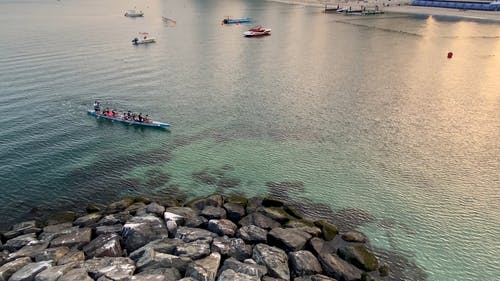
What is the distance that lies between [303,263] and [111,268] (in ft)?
46.7

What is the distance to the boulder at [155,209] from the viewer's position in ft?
110

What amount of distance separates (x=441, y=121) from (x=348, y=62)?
132 feet

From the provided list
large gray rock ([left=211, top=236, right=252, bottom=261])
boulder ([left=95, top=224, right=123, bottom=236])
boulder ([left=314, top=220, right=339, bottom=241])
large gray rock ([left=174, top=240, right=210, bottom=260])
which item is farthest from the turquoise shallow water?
large gray rock ([left=174, top=240, right=210, bottom=260])

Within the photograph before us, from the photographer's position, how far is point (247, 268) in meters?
25.5

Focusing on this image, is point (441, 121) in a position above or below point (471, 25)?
below

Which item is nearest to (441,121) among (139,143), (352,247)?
(352,247)

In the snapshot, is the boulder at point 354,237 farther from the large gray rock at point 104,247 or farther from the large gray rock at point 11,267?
the large gray rock at point 11,267

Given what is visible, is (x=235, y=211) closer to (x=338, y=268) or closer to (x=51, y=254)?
(x=338, y=268)

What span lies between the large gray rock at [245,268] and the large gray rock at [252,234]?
3261 mm

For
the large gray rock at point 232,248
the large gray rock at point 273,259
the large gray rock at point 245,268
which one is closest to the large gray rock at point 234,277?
the large gray rock at point 245,268

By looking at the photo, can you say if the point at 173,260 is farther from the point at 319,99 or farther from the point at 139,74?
the point at 139,74

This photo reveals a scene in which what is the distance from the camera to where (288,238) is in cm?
2952

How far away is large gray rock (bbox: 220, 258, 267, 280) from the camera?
25234 mm

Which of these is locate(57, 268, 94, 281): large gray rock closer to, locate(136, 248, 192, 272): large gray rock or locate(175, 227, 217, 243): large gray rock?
locate(136, 248, 192, 272): large gray rock
